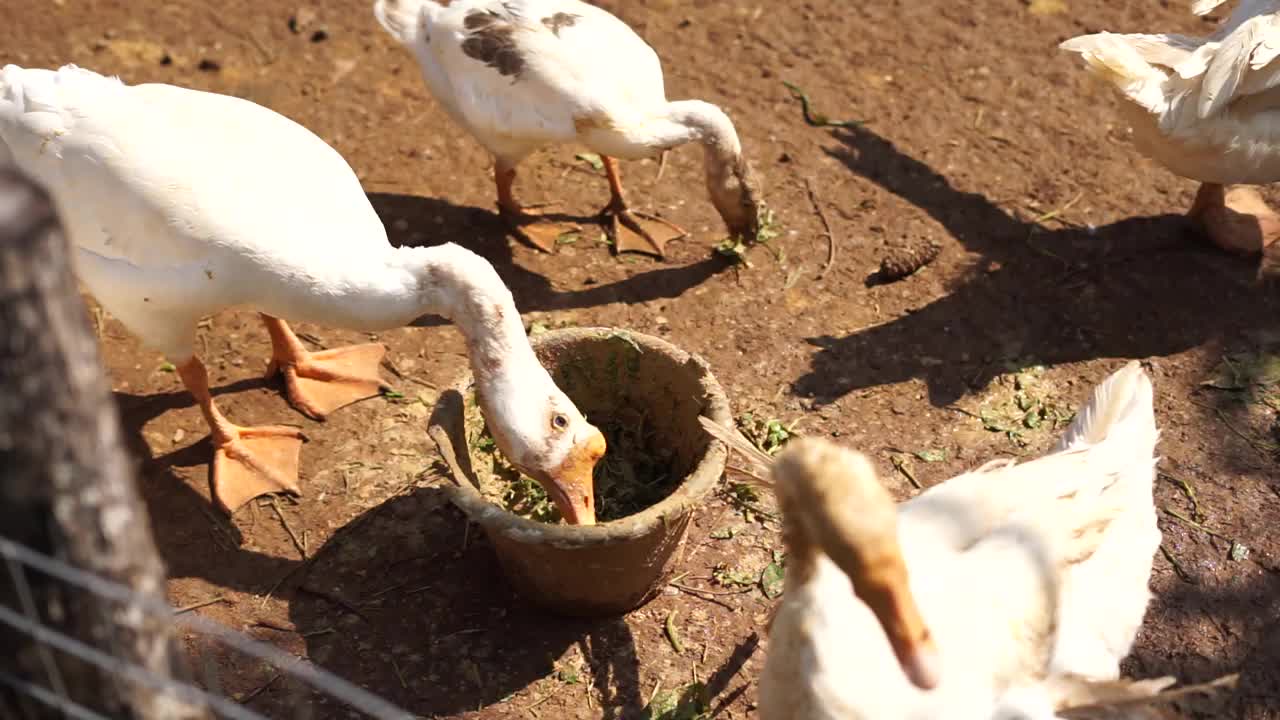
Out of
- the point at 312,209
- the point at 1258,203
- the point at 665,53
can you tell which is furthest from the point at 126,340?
the point at 1258,203

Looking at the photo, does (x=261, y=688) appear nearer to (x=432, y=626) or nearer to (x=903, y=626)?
(x=432, y=626)

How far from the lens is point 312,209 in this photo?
3.88 metres

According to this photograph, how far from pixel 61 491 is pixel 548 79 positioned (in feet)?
11.7

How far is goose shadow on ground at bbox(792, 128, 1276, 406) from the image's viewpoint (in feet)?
16.1

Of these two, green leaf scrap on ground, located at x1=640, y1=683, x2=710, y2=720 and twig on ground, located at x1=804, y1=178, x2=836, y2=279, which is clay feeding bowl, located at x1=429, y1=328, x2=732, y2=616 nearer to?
green leaf scrap on ground, located at x1=640, y1=683, x2=710, y2=720

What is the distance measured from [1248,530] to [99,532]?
13.2 ft

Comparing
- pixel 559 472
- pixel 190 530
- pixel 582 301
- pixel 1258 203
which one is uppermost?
pixel 1258 203

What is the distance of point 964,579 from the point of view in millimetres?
2869

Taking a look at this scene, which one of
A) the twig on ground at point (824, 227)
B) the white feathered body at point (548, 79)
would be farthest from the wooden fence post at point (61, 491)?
the twig on ground at point (824, 227)

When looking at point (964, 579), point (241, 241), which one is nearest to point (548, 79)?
point (241, 241)

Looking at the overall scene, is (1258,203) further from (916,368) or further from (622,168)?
(622,168)

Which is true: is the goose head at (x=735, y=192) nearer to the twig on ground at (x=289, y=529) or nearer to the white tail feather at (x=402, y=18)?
the white tail feather at (x=402, y=18)

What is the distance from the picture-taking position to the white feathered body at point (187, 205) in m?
3.78

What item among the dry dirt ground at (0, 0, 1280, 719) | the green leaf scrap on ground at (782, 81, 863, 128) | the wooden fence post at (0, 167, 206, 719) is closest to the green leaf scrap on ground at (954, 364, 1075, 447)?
the dry dirt ground at (0, 0, 1280, 719)
